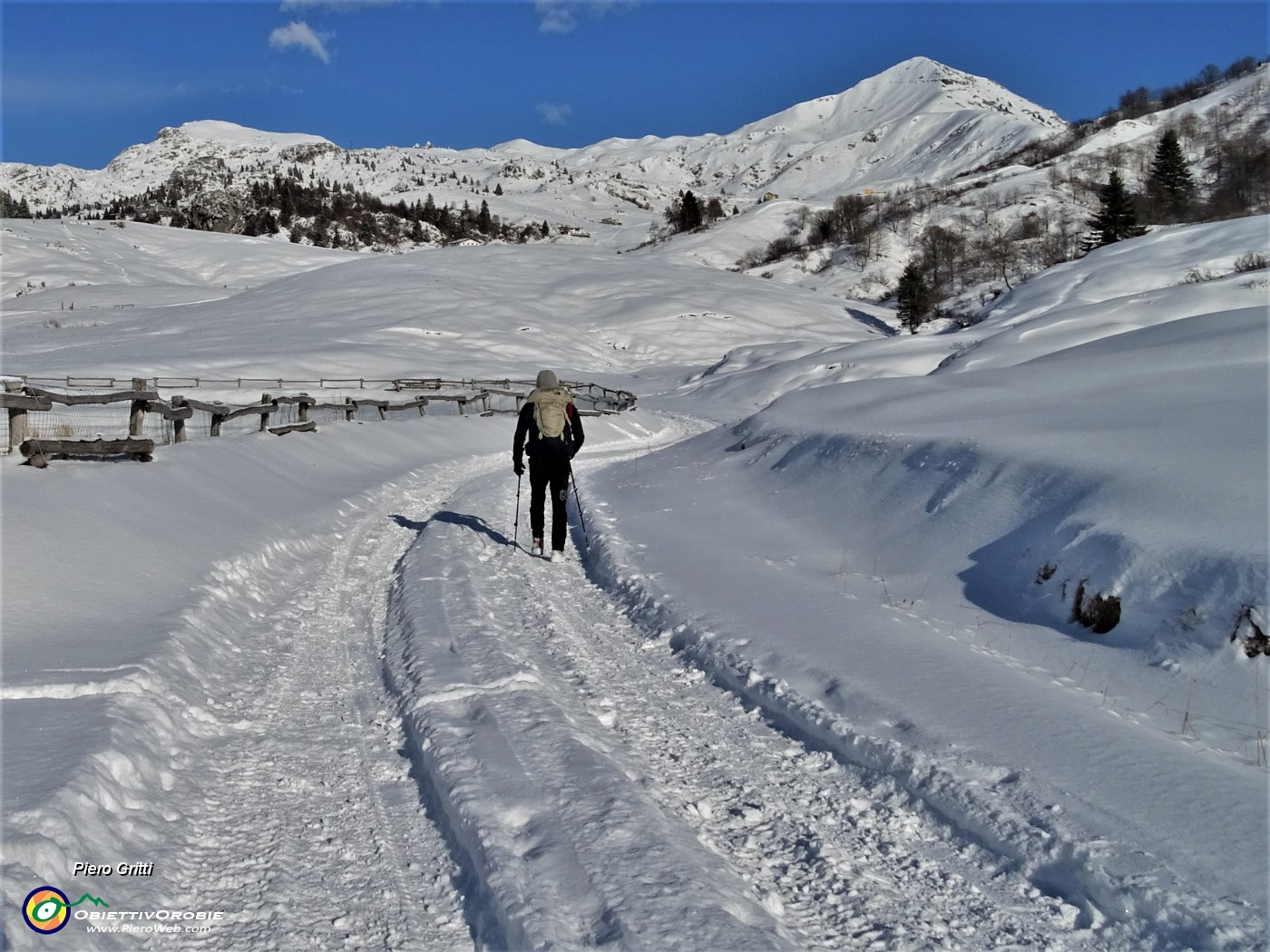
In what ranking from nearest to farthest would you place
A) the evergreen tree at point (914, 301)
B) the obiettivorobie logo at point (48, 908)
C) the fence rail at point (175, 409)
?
the obiettivorobie logo at point (48, 908), the fence rail at point (175, 409), the evergreen tree at point (914, 301)

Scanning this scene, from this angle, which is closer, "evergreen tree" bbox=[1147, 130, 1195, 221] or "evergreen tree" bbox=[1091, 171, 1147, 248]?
"evergreen tree" bbox=[1091, 171, 1147, 248]

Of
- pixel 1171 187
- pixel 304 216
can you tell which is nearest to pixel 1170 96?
pixel 1171 187

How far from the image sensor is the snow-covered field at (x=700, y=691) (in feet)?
10.2

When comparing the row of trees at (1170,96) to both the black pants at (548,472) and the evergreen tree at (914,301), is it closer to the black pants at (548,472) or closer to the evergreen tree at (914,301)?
the evergreen tree at (914,301)

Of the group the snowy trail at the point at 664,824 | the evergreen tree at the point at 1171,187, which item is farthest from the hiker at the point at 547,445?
the evergreen tree at the point at 1171,187

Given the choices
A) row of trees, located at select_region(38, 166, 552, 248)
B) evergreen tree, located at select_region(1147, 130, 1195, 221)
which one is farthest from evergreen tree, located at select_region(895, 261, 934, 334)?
row of trees, located at select_region(38, 166, 552, 248)

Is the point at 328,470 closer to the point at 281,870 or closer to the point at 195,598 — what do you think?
the point at 195,598

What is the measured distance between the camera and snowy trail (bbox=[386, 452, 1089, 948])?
297 centimetres

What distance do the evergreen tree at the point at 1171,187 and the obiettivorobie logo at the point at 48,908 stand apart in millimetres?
91039

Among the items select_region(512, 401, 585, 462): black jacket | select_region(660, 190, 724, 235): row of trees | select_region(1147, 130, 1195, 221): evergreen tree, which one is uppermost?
select_region(660, 190, 724, 235): row of trees

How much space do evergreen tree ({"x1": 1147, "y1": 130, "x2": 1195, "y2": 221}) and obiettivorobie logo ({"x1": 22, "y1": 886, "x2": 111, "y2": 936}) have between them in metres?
91.0

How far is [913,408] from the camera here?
11.9 meters

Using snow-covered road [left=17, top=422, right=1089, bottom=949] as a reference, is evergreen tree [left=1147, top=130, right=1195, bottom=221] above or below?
above

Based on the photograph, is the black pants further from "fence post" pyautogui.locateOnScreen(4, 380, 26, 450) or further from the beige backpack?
"fence post" pyautogui.locateOnScreen(4, 380, 26, 450)
